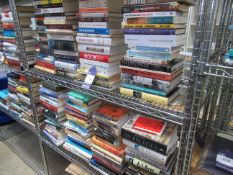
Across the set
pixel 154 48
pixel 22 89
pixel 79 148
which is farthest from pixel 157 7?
pixel 22 89

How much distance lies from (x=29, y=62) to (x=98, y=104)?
623 mm

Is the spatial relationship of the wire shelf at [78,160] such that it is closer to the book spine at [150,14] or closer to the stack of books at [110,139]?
the stack of books at [110,139]

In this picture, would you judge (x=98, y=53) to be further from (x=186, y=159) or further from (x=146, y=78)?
(x=186, y=159)

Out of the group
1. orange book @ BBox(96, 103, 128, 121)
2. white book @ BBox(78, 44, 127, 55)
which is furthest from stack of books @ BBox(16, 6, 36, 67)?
orange book @ BBox(96, 103, 128, 121)

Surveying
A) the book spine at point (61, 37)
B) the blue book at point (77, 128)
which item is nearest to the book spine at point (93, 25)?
the book spine at point (61, 37)

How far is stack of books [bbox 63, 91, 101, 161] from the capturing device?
1020mm

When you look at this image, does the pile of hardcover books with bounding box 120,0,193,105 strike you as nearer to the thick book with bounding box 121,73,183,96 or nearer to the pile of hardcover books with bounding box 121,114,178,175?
the thick book with bounding box 121,73,183,96

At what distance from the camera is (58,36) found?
1.03 meters

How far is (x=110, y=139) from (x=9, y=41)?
1.11m

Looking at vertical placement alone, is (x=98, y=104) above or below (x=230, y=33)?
below

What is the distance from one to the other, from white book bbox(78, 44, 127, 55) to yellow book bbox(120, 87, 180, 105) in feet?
0.62

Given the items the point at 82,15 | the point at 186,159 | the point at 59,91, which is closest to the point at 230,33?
the point at 186,159

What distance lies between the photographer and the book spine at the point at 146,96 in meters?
0.71

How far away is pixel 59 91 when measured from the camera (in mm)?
1195
